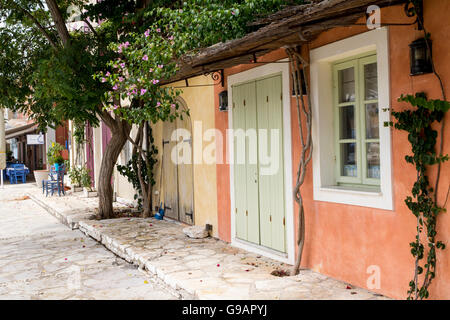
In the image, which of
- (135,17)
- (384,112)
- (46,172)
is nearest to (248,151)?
(384,112)

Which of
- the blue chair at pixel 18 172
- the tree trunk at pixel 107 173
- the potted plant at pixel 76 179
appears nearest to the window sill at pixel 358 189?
the tree trunk at pixel 107 173

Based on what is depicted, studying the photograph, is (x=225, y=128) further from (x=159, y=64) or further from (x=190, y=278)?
(x=190, y=278)

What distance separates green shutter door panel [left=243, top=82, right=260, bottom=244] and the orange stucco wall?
1045 millimetres

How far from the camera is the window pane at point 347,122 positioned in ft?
16.5

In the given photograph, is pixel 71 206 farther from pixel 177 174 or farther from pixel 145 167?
pixel 177 174

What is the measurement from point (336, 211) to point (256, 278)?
1.27 m

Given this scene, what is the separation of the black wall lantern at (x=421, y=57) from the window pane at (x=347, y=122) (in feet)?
3.90

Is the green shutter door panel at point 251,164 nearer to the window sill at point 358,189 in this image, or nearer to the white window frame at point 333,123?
the white window frame at point 333,123

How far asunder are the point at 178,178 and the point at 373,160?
5.32m

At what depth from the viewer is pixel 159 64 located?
6273mm

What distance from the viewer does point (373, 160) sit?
15.5 ft

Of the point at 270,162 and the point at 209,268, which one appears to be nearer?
the point at 209,268

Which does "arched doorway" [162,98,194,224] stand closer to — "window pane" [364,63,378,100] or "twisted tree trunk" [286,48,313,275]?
"twisted tree trunk" [286,48,313,275]

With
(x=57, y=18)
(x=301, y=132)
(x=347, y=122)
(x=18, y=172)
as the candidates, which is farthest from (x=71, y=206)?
(x=18, y=172)
